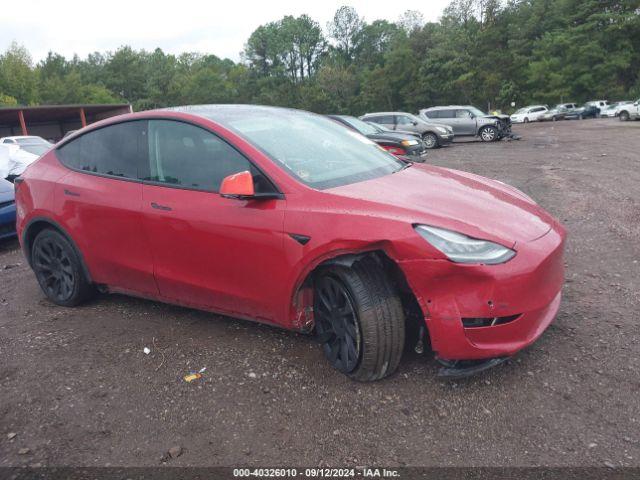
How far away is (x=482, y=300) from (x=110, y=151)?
9.70 ft

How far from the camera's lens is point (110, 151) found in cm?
399

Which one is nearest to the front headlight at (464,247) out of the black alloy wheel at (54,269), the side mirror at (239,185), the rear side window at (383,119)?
the side mirror at (239,185)

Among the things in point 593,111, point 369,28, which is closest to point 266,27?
point 369,28

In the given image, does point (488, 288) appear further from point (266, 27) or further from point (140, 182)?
point (266, 27)

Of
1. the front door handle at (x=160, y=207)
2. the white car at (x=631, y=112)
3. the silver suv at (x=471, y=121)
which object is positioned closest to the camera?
the front door handle at (x=160, y=207)

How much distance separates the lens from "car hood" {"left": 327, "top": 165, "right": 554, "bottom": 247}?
2.73 meters

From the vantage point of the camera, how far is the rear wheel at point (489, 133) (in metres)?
22.9

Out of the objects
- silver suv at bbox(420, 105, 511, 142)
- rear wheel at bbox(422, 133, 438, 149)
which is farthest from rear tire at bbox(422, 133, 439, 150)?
silver suv at bbox(420, 105, 511, 142)

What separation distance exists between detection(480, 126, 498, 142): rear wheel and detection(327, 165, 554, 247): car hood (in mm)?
20800

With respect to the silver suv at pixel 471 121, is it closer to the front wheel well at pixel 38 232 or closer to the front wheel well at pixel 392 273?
the front wheel well at pixel 38 232

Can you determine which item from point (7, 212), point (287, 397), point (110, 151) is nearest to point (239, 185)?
point (287, 397)

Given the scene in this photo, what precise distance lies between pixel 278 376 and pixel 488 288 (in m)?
1.34

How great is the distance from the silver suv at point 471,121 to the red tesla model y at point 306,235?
2054 centimetres

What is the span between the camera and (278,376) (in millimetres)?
3121
